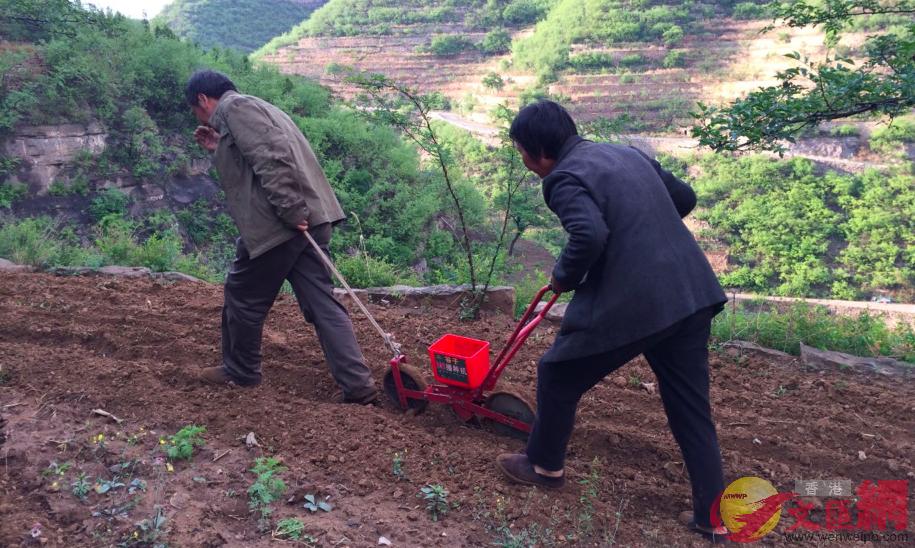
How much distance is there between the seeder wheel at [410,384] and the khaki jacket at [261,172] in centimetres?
99

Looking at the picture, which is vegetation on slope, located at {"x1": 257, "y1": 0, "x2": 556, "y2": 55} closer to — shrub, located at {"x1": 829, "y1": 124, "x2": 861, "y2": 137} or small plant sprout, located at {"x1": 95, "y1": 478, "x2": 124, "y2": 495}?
shrub, located at {"x1": 829, "y1": 124, "x2": 861, "y2": 137}

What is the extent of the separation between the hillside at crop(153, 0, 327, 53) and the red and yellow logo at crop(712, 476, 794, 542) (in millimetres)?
50108

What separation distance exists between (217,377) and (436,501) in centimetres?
186

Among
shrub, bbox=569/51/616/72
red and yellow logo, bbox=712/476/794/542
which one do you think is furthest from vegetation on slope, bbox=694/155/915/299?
red and yellow logo, bbox=712/476/794/542

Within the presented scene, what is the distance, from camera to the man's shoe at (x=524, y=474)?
3209mm

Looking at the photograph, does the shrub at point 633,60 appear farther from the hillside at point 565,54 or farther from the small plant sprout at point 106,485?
the small plant sprout at point 106,485

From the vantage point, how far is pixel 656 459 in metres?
3.65

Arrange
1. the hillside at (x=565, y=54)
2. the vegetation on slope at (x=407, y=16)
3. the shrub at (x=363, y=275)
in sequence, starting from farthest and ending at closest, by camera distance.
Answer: the vegetation on slope at (x=407, y=16) → the hillside at (x=565, y=54) → the shrub at (x=363, y=275)

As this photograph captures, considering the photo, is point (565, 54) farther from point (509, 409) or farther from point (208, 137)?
point (509, 409)

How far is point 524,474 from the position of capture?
3227 millimetres

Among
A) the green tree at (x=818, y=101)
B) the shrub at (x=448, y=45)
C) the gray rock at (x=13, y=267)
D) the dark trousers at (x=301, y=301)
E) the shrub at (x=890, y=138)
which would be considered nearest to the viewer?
the dark trousers at (x=301, y=301)

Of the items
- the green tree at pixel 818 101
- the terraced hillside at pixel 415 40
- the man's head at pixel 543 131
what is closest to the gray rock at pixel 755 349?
the green tree at pixel 818 101

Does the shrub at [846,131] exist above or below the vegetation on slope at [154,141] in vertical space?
below

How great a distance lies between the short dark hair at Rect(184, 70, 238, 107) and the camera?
13.0 ft
